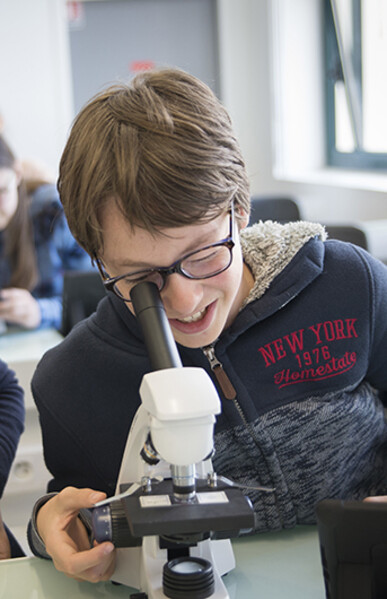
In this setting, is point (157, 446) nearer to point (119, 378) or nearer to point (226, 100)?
point (119, 378)

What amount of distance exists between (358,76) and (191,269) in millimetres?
3446

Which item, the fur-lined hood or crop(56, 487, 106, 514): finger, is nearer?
crop(56, 487, 106, 514): finger

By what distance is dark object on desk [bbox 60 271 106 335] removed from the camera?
1865 millimetres

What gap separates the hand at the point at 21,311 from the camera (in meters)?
2.33

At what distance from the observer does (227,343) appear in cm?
104

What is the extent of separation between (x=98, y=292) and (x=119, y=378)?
836mm

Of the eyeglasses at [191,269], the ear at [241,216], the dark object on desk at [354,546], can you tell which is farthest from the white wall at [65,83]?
the dark object on desk at [354,546]

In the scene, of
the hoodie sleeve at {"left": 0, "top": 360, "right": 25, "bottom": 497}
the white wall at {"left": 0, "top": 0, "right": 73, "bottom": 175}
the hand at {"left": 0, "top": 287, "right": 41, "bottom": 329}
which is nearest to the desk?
the hoodie sleeve at {"left": 0, "top": 360, "right": 25, "bottom": 497}

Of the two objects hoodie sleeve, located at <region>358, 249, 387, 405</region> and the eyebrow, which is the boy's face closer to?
the eyebrow

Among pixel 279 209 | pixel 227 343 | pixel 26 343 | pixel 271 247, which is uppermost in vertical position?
pixel 271 247

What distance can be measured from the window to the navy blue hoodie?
2.99 meters

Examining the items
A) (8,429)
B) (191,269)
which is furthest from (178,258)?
(8,429)

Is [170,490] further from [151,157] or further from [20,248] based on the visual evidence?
[20,248]

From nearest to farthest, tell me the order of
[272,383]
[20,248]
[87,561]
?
1. [87,561]
2. [272,383]
3. [20,248]
